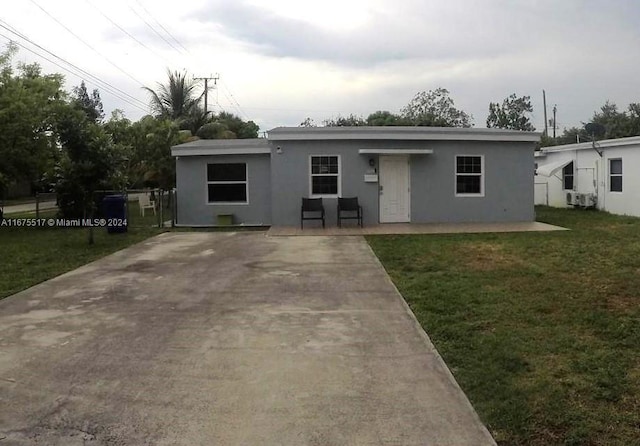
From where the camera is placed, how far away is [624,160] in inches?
754

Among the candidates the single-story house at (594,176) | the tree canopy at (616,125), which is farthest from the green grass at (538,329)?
the tree canopy at (616,125)

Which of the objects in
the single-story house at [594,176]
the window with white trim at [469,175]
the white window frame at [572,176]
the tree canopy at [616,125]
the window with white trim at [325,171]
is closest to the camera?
the window with white trim at [325,171]

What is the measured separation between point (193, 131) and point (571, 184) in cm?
1973

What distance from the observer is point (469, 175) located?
1688 centimetres

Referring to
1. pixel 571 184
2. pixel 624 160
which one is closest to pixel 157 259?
pixel 624 160

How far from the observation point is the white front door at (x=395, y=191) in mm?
16609

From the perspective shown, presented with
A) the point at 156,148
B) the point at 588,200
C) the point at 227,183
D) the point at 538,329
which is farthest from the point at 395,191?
the point at 156,148

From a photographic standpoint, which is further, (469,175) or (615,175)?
(615,175)

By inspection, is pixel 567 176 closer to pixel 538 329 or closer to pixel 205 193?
pixel 205 193

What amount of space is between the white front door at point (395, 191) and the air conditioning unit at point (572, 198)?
844 centimetres

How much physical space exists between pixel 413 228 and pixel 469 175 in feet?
8.91

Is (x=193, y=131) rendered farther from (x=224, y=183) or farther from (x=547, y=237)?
(x=547, y=237)

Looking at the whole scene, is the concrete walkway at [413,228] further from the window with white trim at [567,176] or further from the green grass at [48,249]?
the window with white trim at [567,176]

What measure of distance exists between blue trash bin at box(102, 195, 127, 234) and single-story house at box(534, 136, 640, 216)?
15118 millimetres
